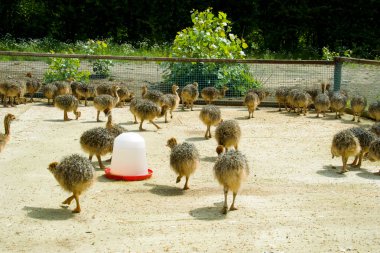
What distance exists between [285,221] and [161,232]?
164cm

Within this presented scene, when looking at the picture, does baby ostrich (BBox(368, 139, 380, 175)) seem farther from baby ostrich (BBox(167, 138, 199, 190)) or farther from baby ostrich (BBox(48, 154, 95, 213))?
baby ostrich (BBox(48, 154, 95, 213))

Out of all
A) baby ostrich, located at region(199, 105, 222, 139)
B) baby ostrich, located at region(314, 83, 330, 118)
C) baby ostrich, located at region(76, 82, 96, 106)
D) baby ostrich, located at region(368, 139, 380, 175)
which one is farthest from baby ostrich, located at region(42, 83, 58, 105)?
baby ostrich, located at region(368, 139, 380, 175)

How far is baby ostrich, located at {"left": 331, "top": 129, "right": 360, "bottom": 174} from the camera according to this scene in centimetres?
1033

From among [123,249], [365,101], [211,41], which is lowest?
[123,249]

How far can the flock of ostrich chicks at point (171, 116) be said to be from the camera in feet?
26.5

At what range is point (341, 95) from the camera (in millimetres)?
15664

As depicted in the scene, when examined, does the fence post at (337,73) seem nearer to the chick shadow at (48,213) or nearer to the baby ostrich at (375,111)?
the baby ostrich at (375,111)

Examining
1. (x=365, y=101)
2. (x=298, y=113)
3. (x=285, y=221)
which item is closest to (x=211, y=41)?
(x=298, y=113)

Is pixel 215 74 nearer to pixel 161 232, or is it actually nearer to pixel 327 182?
pixel 327 182

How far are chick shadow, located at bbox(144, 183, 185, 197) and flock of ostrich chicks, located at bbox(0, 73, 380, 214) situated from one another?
0.51ft

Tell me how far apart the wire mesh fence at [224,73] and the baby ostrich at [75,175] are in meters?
9.84

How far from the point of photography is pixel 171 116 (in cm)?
1523

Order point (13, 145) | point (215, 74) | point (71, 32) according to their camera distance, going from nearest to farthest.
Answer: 1. point (13, 145)
2. point (215, 74)
3. point (71, 32)

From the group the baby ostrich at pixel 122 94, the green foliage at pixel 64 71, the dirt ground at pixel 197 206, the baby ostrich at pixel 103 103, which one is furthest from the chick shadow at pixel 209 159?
the green foliage at pixel 64 71
